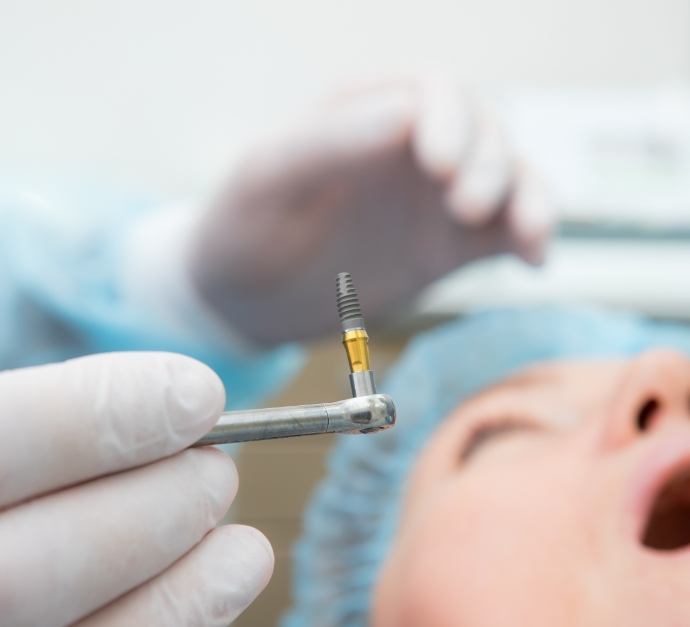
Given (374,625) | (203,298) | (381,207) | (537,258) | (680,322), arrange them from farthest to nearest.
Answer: (680,322) → (203,298) → (381,207) → (537,258) → (374,625)

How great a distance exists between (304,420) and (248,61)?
1994 millimetres

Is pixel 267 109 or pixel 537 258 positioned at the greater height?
pixel 267 109

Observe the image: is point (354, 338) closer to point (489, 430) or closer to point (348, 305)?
point (348, 305)

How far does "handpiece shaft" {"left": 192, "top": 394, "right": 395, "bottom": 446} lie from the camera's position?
1.69 ft

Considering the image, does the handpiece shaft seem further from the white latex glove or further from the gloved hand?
the gloved hand

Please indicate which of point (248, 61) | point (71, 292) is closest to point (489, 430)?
point (71, 292)

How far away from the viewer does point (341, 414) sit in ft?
1.75

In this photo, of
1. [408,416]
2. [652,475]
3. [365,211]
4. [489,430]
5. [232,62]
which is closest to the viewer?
[652,475]

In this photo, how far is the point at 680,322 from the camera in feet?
5.41

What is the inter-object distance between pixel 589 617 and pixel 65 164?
6.82 ft

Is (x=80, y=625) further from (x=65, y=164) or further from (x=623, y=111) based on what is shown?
(x=65, y=164)

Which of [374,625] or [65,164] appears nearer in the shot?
[374,625]

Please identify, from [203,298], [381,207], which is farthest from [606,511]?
[203,298]

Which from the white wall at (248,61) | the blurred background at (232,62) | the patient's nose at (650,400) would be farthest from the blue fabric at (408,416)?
the white wall at (248,61)
